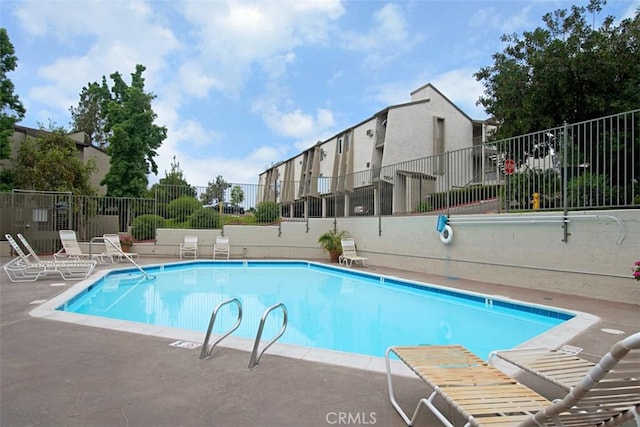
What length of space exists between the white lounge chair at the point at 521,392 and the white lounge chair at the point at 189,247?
13.3m

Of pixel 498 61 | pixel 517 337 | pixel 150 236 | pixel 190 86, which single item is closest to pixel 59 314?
pixel 517 337

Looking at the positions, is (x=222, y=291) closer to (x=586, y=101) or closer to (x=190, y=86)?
(x=190, y=86)

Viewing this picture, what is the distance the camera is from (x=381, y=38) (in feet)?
43.1

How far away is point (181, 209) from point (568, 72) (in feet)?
51.5

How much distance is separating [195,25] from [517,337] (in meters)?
12.1

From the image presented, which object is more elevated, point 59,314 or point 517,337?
point 59,314

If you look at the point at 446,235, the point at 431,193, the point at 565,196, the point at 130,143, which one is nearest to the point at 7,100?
the point at 130,143

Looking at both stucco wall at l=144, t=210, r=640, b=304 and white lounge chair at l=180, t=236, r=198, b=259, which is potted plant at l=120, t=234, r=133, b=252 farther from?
white lounge chair at l=180, t=236, r=198, b=259

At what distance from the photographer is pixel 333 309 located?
8039 mm

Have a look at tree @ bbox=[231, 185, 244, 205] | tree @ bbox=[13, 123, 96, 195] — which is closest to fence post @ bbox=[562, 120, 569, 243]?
tree @ bbox=[231, 185, 244, 205]

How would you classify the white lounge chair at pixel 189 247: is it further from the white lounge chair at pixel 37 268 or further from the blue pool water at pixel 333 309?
the white lounge chair at pixel 37 268

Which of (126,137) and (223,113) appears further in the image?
(126,137)

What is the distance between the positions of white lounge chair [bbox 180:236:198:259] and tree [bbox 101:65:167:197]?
9273 millimetres

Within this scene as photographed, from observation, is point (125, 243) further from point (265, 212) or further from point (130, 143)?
point (130, 143)
